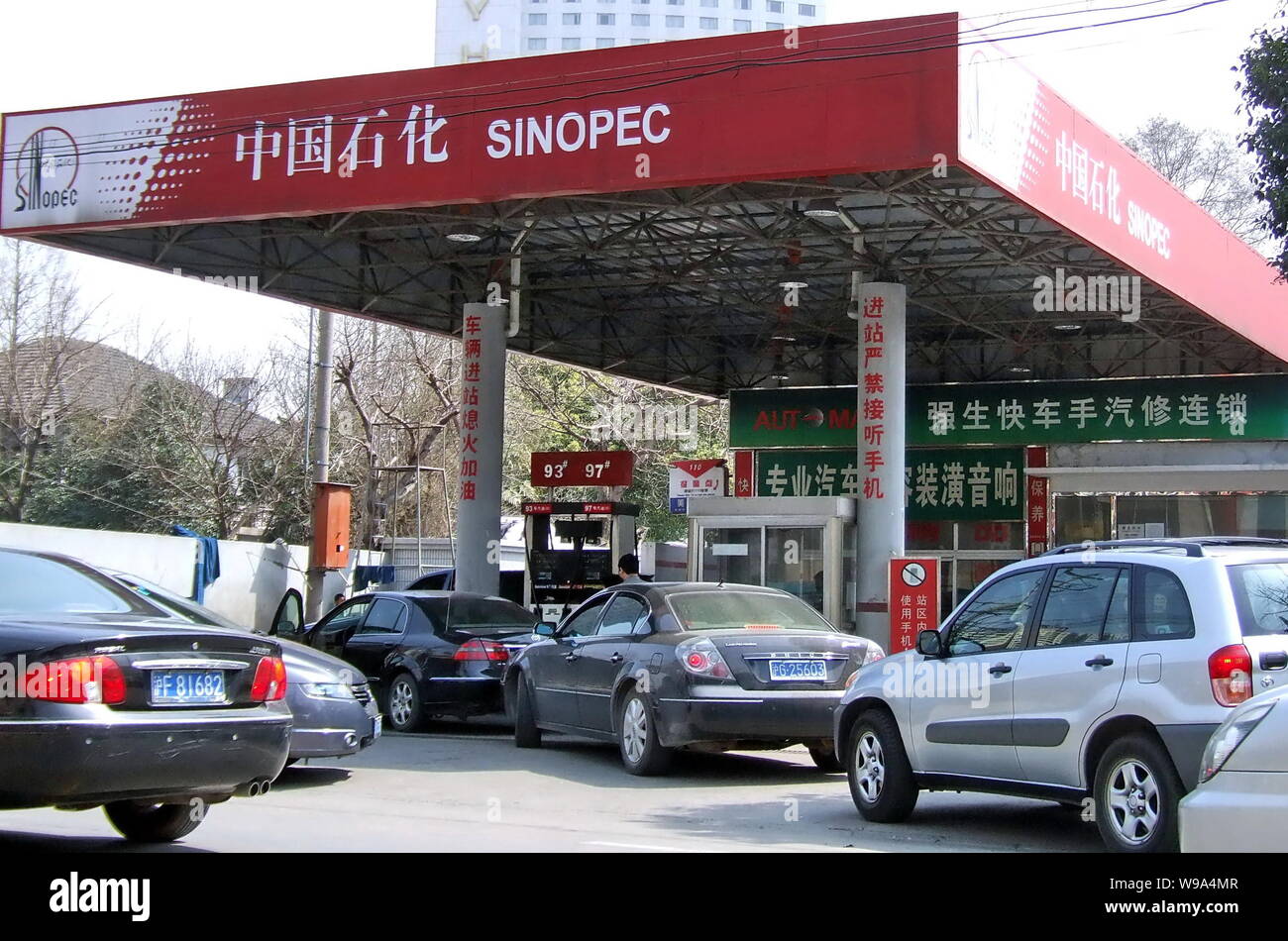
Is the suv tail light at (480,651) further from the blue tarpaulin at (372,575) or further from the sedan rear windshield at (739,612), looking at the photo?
the blue tarpaulin at (372,575)

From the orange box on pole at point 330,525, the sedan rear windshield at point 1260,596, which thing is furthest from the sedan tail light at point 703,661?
the orange box on pole at point 330,525

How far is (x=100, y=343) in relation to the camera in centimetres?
3656

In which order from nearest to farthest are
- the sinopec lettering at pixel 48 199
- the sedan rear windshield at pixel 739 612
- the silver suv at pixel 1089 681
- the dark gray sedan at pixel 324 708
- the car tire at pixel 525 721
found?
the silver suv at pixel 1089 681
the dark gray sedan at pixel 324 708
the sedan rear windshield at pixel 739 612
the car tire at pixel 525 721
the sinopec lettering at pixel 48 199

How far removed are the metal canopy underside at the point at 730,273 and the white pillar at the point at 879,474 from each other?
67.1 inches

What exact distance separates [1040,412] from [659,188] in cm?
1577

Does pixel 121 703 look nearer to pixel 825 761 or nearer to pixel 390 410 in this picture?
pixel 825 761

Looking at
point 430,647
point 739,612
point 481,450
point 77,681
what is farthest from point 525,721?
point 481,450

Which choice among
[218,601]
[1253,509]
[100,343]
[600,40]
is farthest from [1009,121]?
[600,40]

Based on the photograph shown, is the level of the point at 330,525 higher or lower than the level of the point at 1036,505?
lower

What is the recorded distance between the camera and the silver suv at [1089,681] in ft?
24.1

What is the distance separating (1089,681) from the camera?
8008 millimetres

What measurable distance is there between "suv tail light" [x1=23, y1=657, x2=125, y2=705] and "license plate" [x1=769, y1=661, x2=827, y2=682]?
5.78 m

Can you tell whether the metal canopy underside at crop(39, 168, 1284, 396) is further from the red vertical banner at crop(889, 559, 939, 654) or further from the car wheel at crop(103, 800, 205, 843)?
the car wheel at crop(103, 800, 205, 843)

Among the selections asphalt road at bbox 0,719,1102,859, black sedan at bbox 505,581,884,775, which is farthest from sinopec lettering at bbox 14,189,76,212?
black sedan at bbox 505,581,884,775
